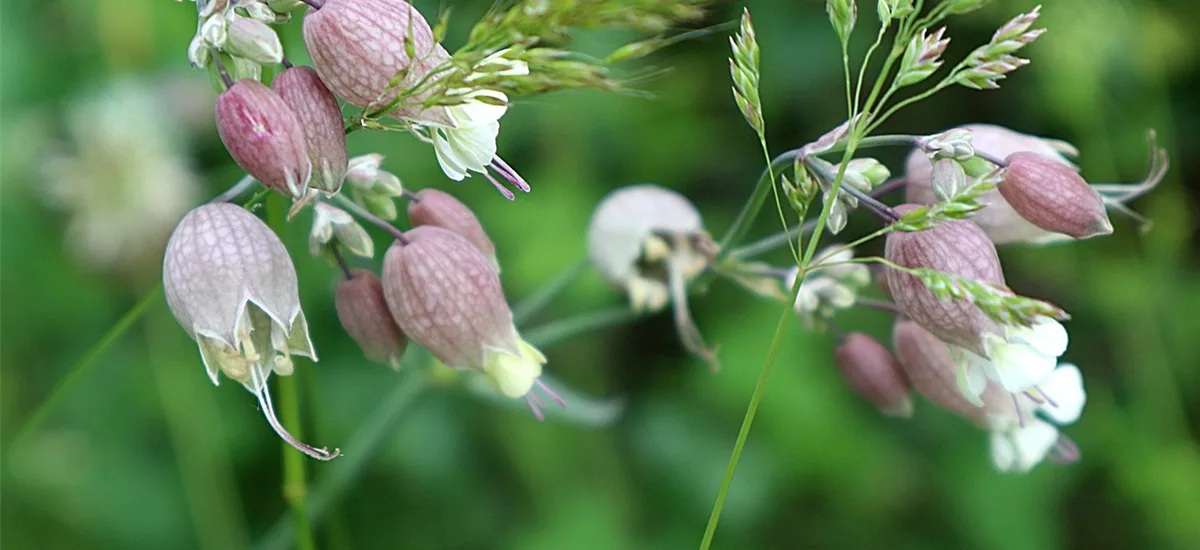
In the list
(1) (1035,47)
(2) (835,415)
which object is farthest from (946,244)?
(1) (1035,47)

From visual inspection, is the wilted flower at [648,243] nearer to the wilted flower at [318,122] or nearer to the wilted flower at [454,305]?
the wilted flower at [454,305]

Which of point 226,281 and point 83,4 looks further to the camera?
point 83,4

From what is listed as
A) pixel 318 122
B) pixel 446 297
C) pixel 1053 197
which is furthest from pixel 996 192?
pixel 318 122

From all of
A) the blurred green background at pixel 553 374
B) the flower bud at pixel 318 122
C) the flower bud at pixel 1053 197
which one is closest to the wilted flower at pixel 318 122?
the flower bud at pixel 318 122

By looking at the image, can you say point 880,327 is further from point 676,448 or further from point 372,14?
point 372,14

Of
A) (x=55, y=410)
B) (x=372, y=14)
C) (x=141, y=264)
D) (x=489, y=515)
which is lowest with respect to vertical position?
(x=489, y=515)

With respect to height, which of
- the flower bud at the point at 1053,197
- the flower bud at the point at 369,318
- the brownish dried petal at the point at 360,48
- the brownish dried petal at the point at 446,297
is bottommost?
the flower bud at the point at 369,318

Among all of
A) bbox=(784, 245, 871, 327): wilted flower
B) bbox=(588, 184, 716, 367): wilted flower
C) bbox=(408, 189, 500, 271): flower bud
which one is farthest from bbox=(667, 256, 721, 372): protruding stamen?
bbox=(408, 189, 500, 271): flower bud
